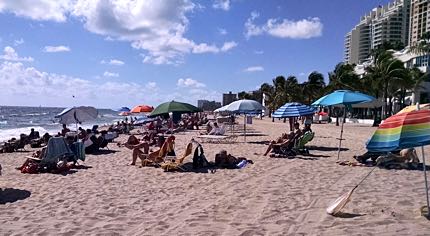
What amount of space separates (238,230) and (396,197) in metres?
3.10

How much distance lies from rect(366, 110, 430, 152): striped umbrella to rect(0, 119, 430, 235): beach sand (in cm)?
101

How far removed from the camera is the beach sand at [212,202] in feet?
17.1

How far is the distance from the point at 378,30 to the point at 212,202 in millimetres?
120965

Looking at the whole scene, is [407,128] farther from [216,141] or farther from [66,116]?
[216,141]

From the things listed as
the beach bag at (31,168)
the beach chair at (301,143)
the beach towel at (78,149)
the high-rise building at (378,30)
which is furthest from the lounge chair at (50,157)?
the high-rise building at (378,30)

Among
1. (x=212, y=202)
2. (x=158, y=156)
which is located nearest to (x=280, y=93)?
(x=158, y=156)

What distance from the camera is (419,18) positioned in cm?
9531

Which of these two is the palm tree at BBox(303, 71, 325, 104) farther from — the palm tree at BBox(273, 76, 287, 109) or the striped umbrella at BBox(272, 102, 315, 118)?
the striped umbrella at BBox(272, 102, 315, 118)

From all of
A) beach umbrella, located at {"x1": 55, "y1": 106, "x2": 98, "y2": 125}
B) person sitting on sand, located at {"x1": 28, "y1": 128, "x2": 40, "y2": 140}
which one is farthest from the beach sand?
person sitting on sand, located at {"x1": 28, "y1": 128, "x2": 40, "y2": 140}

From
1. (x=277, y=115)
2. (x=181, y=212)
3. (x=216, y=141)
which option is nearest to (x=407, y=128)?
(x=181, y=212)

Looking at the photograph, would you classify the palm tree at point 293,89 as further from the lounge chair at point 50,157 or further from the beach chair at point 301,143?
the lounge chair at point 50,157

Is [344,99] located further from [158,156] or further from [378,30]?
[378,30]

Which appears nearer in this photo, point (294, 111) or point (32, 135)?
point (294, 111)

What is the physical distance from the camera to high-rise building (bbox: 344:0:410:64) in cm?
11175
